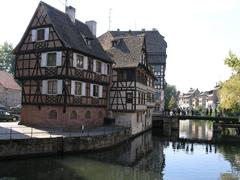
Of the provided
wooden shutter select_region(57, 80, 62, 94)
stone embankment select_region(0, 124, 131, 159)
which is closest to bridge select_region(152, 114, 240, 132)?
stone embankment select_region(0, 124, 131, 159)

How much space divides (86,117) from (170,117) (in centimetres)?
2482

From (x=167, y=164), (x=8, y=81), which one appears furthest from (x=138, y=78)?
(x=8, y=81)

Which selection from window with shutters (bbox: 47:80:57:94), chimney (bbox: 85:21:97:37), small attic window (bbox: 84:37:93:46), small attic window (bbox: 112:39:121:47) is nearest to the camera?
window with shutters (bbox: 47:80:57:94)

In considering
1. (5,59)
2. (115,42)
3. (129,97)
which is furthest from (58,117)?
(5,59)

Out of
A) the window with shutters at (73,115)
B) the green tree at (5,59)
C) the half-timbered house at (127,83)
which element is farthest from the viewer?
the green tree at (5,59)

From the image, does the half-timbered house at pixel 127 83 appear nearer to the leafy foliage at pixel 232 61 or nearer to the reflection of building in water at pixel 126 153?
the reflection of building in water at pixel 126 153

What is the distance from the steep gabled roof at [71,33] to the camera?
32.5m

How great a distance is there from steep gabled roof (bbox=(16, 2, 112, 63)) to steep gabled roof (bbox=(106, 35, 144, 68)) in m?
2.37

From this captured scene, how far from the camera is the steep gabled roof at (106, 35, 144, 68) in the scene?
132ft

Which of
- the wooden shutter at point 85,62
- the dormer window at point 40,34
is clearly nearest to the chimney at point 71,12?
the dormer window at point 40,34

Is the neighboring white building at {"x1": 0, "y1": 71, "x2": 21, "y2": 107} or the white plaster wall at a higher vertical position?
the neighboring white building at {"x1": 0, "y1": 71, "x2": 21, "y2": 107}

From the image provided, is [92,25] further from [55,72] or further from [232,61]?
[232,61]

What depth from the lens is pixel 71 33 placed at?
115ft

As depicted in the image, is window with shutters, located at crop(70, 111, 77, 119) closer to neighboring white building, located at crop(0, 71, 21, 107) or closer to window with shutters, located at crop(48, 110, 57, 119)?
window with shutters, located at crop(48, 110, 57, 119)
